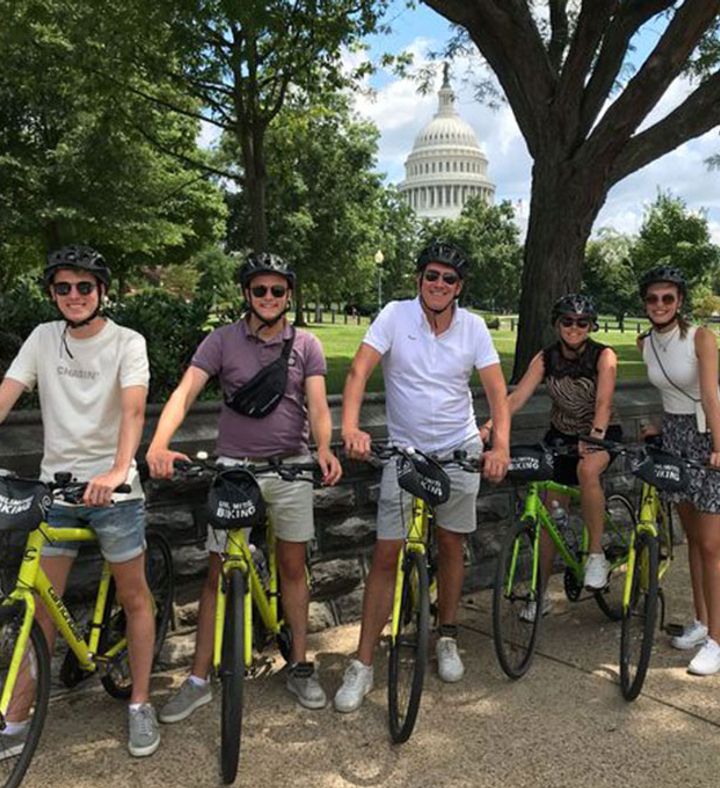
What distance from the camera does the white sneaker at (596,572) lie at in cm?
480

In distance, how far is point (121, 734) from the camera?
376 centimetres

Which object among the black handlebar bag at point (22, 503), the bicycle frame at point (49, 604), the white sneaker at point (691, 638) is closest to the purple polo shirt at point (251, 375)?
the bicycle frame at point (49, 604)

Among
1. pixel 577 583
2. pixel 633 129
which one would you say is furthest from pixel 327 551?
pixel 633 129

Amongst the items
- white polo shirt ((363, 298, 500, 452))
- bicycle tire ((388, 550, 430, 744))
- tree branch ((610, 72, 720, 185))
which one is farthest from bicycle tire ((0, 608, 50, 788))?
tree branch ((610, 72, 720, 185))

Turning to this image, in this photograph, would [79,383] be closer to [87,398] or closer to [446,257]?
[87,398]

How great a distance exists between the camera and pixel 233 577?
137 inches

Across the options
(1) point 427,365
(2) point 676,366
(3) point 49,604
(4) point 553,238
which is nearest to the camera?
(3) point 49,604

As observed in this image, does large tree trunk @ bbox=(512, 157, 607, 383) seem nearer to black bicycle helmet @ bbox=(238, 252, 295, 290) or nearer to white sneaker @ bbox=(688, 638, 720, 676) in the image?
white sneaker @ bbox=(688, 638, 720, 676)

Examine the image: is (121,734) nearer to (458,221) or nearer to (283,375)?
(283,375)

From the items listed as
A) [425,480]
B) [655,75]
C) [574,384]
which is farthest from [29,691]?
[655,75]

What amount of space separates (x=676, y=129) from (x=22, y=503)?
263 inches

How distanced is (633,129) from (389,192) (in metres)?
43.5

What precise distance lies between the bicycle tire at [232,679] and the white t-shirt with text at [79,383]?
705mm

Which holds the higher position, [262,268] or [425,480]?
[262,268]
